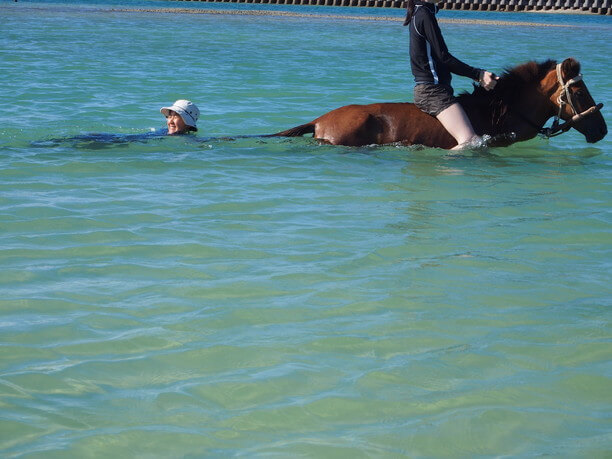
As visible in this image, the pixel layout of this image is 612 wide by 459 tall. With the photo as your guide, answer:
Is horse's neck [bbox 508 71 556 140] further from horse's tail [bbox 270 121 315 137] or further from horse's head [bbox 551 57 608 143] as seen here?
horse's tail [bbox 270 121 315 137]

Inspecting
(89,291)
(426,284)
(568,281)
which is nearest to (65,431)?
(89,291)

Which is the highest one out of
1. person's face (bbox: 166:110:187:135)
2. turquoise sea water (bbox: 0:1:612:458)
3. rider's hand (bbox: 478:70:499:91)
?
rider's hand (bbox: 478:70:499:91)

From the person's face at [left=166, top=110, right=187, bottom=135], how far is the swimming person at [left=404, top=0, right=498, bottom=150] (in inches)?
97.6

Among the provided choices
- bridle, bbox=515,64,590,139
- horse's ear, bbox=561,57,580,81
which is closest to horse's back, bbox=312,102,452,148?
bridle, bbox=515,64,590,139

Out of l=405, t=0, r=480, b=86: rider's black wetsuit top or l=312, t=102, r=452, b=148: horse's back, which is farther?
l=312, t=102, r=452, b=148: horse's back

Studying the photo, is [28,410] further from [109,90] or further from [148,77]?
[148,77]

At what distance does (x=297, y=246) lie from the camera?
598 centimetres

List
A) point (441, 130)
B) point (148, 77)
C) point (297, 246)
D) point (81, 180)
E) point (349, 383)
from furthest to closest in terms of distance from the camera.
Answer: point (148, 77) < point (441, 130) < point (81, 180) < point (297, 246) < point (349, 383)

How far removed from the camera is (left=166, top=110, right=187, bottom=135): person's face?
9619 mm

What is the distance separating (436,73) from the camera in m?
8.89

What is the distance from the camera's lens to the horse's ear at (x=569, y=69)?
29.9 feet

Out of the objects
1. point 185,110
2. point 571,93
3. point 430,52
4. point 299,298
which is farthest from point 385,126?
point 299,298

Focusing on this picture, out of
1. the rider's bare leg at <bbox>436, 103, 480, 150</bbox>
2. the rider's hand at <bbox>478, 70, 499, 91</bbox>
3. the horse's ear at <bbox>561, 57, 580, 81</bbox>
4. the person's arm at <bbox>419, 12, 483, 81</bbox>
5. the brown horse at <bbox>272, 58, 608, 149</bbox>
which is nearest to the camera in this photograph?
the person's arm at <bbox>419, 12, 483, 81</bbox>

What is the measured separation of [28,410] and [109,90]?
1164 cm
